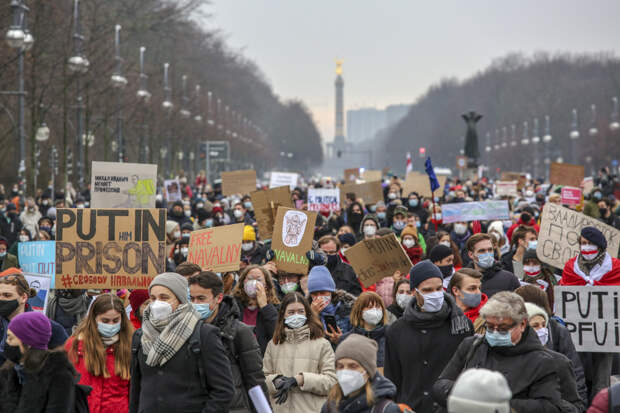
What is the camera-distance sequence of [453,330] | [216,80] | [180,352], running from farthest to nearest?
[216,80] → [453,330] → [180,352]

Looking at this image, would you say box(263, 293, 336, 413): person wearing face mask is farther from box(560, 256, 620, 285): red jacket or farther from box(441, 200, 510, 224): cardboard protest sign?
box(441, 200, 510, 224): cardboard protest sign

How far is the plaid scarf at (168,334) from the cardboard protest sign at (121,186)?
641 cm

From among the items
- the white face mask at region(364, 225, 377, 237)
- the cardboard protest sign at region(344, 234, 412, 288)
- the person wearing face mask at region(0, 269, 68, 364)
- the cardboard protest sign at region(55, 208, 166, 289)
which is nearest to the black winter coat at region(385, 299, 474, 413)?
the person wearing face mask at region(0, 269, 68, 364)

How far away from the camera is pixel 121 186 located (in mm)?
11773

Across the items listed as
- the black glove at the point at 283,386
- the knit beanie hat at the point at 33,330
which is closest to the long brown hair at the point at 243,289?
the black glove at the point at 283,386

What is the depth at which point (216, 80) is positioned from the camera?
294 ft

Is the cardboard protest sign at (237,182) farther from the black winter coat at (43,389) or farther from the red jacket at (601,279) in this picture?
the black winter coat at (43,389)

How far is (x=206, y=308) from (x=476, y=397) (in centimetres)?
280

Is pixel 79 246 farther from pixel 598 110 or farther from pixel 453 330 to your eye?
pixel 598 110

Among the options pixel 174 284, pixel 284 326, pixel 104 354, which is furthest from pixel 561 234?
pixel 174 284

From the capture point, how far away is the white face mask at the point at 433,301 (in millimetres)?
5941

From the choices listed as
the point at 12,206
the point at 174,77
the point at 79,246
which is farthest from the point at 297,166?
the point at 79,246

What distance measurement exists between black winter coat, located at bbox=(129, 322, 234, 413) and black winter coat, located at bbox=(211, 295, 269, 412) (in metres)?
0.54

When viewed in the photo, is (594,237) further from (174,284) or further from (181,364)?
(181,364)
